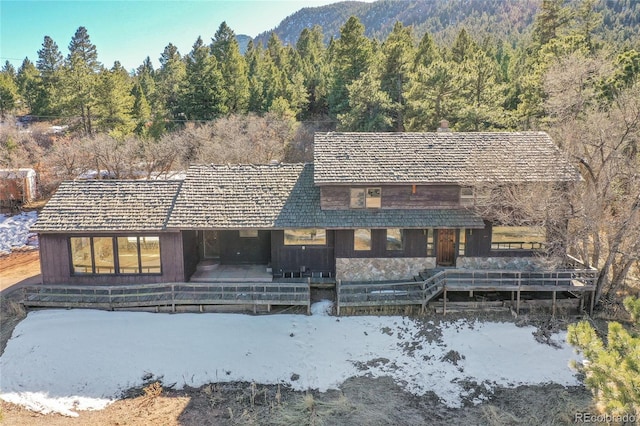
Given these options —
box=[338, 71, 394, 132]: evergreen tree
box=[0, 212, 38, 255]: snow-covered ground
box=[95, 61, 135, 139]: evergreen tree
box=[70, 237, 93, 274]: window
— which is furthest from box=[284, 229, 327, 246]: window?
box=[95, 61, 135, 139]: evergreen tree

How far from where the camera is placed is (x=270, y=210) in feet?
56.5

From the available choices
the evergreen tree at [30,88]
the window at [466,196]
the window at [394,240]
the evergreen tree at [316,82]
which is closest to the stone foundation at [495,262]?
the window at [466,196]

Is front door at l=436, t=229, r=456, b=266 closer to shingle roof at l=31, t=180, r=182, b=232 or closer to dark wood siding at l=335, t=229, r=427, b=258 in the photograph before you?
dark wood siding at l=335, t=229, r=427, b=258

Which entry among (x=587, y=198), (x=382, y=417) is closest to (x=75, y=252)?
(x=382, y=417)

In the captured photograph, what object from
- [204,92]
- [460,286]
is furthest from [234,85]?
[460,286]

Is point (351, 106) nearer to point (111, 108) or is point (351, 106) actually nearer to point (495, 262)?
point (111, 108)

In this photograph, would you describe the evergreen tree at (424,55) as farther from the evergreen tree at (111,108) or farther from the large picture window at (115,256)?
the large picture window at (115,256)

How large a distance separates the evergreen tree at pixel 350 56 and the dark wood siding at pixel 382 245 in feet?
84.7

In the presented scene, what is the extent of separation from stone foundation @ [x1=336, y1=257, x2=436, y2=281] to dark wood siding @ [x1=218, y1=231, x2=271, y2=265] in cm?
349

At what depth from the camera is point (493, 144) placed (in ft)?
62.2

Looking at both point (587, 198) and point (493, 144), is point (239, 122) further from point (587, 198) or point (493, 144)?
point (587, 198)

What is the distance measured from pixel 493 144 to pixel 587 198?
14.8 feet

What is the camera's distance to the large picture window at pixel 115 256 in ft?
55.6

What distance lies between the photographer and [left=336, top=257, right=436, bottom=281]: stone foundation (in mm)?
17422
